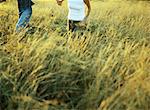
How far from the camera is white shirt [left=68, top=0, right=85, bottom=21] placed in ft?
22.6

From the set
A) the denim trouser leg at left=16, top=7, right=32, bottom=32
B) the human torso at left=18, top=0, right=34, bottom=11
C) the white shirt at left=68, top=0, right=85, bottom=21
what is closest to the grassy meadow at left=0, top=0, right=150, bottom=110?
the denim trouser leg at left=16, top=7, right=32, bottom=32

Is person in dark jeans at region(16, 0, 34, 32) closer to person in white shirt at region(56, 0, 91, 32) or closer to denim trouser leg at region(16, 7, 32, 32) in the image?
denim trouser leg at region(16, 7, 32, 32)

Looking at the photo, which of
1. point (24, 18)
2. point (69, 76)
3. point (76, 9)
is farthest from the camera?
point (24, 18)

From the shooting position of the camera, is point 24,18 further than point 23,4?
No

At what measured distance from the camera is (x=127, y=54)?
17.8 ft

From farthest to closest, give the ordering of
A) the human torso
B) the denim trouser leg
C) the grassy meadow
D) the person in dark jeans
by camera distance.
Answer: the human torso, the person in dark jeans, the denim trouser leg, the grassy meadow

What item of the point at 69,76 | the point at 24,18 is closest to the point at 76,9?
the point at 24,18

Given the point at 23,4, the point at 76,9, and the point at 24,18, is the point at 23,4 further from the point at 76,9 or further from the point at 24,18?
the point at 76,9

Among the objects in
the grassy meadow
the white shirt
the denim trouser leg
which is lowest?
the grassy meadow

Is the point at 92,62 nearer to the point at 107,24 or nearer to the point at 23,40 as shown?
the point at 23,40

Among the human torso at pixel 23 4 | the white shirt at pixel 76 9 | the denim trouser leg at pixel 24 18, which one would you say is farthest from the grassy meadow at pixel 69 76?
the human torso at pixel 23 4

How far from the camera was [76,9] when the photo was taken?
6.91m

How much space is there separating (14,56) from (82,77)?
32.6 inches

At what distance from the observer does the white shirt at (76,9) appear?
6.88 meters
